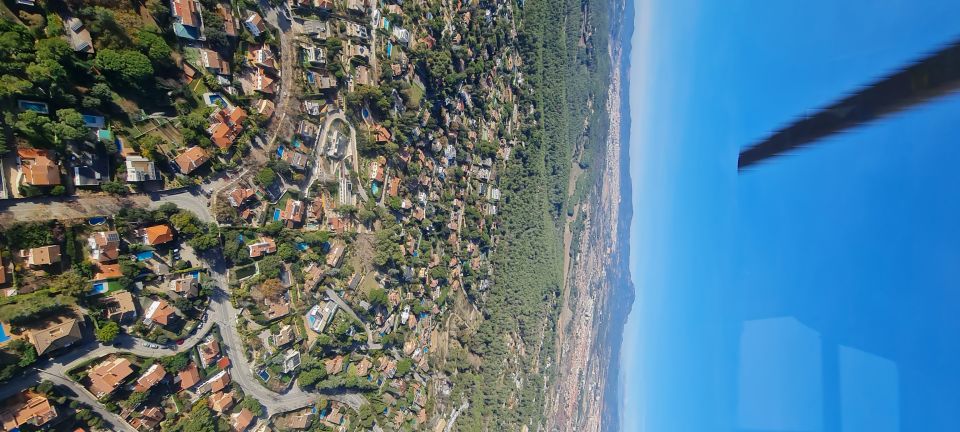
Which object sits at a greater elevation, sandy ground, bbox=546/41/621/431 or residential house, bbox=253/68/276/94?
residential house, bbox=253/68/276/94

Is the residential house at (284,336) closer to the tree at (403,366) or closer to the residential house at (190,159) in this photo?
the tree at (403,366)

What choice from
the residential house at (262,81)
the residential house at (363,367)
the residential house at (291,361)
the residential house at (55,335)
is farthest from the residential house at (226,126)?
the residential house at (363,367)

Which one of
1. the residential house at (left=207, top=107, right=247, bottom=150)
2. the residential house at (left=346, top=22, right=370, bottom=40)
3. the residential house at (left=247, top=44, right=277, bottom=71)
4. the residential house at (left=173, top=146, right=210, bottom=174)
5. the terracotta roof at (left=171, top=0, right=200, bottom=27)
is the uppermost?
the residential house at (left=346, top=22, right=370, bottom=40)

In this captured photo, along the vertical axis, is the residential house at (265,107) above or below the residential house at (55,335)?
→ above

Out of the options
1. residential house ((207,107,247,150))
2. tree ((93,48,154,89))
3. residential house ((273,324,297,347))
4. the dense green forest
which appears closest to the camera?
tree ((93,48,154,89))

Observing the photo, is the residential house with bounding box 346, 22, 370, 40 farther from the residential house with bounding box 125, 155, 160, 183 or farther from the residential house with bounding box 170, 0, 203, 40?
the residential house with bounding box 125, 155, 160, 183

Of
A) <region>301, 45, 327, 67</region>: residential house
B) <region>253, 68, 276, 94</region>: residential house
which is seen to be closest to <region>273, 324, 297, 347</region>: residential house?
<region>253, 68, 276, 94</region>: residential house
